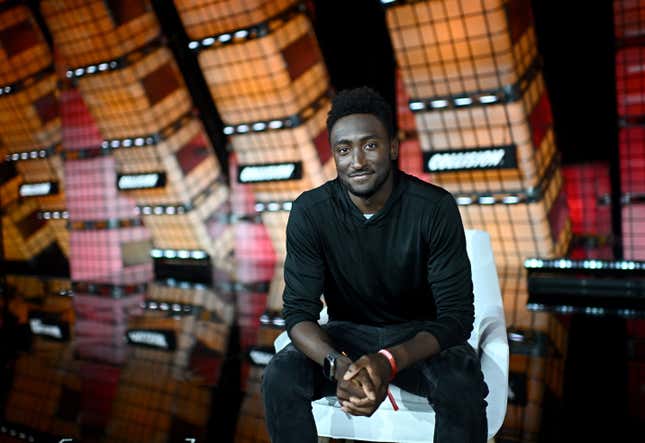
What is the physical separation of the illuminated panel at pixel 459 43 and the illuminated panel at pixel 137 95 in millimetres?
4240

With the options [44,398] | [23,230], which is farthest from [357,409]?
[23,230]

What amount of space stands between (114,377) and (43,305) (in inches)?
132

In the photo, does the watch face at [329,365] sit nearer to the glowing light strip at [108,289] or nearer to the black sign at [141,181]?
the glowing light strip at [108,289]

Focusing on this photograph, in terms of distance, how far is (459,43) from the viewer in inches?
250

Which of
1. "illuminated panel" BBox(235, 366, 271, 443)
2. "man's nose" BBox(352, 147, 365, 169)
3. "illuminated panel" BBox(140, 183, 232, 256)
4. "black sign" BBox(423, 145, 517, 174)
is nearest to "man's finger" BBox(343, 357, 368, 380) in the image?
"man's nose" BBox(352, 147, 365, 169)

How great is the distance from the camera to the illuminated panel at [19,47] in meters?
10.5

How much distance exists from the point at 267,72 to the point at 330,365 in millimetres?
6809

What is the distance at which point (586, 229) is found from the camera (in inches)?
376

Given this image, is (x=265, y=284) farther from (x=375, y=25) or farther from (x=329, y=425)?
(x=329, y=425)

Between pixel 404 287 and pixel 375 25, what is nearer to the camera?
pixel 404 287

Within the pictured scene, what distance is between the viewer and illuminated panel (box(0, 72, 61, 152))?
10.9m

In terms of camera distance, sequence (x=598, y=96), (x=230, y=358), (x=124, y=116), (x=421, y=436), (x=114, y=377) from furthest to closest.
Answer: (x=124, y=116)
(x=598, y=96)
(x=230, y=358)
(x=114, y=377)
(x=421, y=436)

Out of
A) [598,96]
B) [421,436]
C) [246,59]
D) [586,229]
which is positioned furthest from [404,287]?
[586,229]

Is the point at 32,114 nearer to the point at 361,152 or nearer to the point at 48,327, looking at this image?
the point at 48,327
